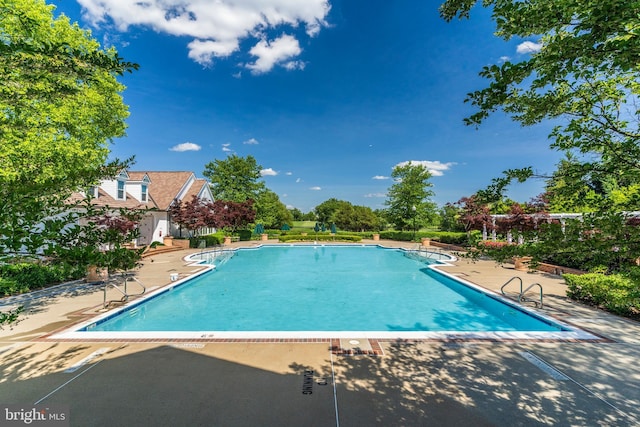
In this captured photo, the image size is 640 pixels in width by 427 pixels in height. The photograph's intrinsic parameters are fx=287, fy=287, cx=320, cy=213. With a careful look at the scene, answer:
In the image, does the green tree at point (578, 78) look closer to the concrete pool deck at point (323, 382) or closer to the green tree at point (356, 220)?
the concrete pool deck at point (323, 382)

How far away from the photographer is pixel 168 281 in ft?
45.8

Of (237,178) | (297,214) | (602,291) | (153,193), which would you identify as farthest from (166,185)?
(297,214)

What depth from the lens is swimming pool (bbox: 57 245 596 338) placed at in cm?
862

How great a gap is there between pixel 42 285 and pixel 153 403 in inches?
452

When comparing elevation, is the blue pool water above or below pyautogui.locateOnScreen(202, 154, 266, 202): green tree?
below

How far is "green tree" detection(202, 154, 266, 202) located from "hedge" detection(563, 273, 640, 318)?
41185 mm

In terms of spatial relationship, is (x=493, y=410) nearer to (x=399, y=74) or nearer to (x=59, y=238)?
(x=59, y=238)

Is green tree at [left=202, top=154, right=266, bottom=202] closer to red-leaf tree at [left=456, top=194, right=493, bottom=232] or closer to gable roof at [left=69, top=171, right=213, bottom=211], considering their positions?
gable roof at [left=69, top=171, right=213, bottom=211]

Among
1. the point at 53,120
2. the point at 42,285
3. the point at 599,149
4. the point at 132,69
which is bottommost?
the point at 42,285

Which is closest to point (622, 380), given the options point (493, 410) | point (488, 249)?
point (493, 410)

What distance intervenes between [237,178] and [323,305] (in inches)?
1500

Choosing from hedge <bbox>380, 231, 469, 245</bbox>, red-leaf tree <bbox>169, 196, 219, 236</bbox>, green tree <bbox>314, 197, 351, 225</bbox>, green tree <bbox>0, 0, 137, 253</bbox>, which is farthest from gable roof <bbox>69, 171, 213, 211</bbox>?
green tree <bbox>314, 197, 351, 225</bbox>

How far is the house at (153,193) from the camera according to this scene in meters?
23.9

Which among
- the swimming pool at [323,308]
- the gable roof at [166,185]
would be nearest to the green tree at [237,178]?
the gable roof at [166,185]
